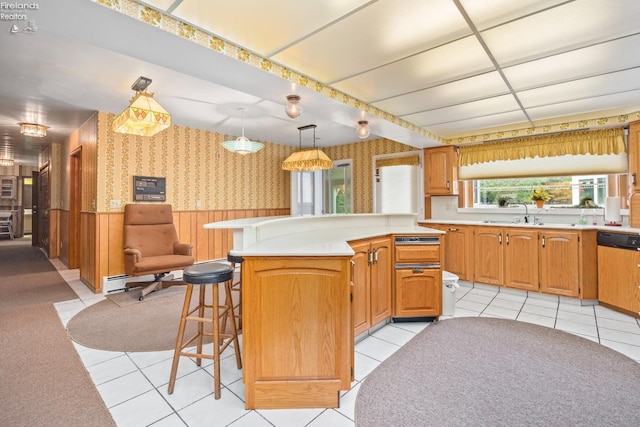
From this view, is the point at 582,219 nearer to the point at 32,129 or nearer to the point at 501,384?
the point at 501,384

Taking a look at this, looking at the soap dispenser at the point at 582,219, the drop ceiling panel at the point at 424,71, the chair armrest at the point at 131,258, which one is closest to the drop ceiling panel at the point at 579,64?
the drop ceiling panel at the point at 424,71

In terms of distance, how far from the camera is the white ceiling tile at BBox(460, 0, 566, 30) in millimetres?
1789

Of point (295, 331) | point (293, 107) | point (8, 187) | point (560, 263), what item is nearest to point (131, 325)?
point (295, 331)

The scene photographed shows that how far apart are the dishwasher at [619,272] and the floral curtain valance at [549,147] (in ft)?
3.91

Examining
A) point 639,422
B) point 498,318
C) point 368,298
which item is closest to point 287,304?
point 368,298

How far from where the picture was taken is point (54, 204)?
632cm

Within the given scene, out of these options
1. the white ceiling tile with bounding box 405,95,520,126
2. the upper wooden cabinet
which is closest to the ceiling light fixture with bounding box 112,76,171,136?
the white ceiling tile with bounding box 405,95,520,126

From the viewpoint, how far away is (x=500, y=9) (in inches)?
72.6

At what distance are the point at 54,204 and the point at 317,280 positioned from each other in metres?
7.20

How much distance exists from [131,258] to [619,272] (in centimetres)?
570

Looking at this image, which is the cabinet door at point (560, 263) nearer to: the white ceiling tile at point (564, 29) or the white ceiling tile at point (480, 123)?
the white ceiling tile at point (480, 123)

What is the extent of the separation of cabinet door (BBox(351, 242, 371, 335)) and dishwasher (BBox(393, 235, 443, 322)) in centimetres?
48

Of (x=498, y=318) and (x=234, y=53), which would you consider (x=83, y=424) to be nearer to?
(x=234, y=53)

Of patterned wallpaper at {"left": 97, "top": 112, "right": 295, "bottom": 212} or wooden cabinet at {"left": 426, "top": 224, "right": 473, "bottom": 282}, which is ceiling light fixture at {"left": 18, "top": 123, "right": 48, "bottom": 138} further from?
wooden cabinet at {"left": 426, "top": 224, "right": 473, "bottom": 282}
